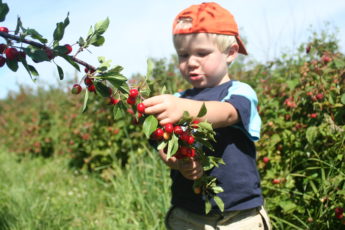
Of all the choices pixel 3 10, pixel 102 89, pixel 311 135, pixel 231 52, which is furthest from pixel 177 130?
Result: pixel 311 135

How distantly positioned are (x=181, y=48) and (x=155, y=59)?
9.49ft

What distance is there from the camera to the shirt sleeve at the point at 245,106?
1.65m

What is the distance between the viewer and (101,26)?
1280 mm

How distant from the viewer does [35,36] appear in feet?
3.96

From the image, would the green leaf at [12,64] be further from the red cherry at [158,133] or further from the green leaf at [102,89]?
the red cherry at [158,133]

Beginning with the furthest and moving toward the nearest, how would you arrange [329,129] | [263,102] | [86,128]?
[86,128]
[263,102]
[329,129]

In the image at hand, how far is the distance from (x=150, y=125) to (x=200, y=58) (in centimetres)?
72

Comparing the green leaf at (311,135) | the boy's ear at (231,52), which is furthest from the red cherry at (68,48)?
the green leaf at (311,135)

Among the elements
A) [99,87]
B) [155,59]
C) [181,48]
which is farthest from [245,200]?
[155,59]

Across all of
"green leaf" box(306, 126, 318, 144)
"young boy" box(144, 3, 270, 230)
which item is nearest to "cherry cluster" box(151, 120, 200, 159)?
"young boy" box(144, 3, 270, 230)

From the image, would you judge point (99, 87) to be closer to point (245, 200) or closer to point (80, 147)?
point (245, 200)

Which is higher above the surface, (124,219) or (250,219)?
(250,219)

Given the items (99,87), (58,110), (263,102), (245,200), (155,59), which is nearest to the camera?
(99,87)

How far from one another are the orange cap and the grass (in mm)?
1417
